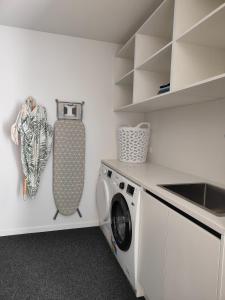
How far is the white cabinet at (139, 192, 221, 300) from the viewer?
0.97 meters

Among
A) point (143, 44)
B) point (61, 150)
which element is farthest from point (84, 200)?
point (143, 44)

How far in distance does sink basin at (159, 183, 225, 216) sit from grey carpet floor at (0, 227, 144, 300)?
2.91 feet

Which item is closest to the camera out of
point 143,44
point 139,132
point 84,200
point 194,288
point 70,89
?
point 194,288

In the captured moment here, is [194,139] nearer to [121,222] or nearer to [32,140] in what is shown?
[121,222]

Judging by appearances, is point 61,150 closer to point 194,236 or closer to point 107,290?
point 107,290

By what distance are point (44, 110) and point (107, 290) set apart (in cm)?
189

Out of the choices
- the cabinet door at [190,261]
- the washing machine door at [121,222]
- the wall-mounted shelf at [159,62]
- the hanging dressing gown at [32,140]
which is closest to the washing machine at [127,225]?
the washing machine door at [121,222]

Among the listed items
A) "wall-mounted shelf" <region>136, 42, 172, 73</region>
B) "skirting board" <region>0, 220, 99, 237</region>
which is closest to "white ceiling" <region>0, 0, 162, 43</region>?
"wall-mounted shelf" <region>136, 42, 172, 73</region>

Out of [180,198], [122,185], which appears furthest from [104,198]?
[180,198]

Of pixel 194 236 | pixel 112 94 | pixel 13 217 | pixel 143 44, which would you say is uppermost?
pixel 143 44

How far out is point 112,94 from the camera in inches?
113

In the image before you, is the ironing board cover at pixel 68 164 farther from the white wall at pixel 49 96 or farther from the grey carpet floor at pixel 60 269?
the grey carpet floor at pixel 60 269

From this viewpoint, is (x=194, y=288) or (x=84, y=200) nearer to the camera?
(x=194, y=288)

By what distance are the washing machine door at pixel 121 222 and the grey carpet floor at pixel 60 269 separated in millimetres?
304
